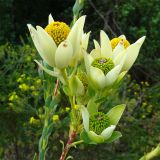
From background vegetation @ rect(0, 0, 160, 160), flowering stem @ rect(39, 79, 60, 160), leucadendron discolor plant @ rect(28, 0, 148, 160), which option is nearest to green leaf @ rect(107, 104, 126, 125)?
leucadendron discolor plant @ rect(28, 0, 148, 160)

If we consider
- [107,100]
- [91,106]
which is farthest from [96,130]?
[107,100]

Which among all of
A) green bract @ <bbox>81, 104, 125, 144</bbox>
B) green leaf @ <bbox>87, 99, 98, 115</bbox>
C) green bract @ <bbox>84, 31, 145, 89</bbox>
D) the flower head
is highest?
the flower head

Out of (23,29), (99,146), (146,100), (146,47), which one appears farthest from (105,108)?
(23,29)

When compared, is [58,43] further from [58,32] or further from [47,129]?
[47,129]

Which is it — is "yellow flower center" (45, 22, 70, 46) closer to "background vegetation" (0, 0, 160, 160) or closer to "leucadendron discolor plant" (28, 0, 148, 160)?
"leucadendron discolor plant" (28, 0, 148, 160)

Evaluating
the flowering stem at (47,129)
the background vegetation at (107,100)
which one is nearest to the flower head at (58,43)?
the flowering stem at (47,129)

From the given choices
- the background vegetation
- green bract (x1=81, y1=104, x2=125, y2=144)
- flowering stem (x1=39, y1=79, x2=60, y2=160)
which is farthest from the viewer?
the background vegetation

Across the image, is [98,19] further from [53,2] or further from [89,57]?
[89,57]
